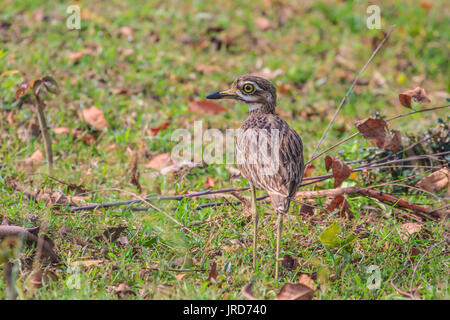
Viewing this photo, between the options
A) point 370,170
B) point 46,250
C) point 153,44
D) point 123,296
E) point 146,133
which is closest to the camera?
point 123,296

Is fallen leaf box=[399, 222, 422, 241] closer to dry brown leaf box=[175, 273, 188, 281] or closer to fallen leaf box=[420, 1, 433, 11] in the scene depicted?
dry brown leaf box=[175, 273, 188, 281]

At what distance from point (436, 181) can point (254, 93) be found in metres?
1.65

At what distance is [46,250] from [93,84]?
3.19 metres

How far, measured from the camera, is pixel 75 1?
319 inches

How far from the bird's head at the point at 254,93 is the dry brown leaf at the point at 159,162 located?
1.35 meters

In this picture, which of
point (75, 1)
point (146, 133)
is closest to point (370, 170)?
point (146, 133)

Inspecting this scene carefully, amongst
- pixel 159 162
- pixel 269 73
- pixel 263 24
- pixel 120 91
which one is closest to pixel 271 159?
pixel 159 162

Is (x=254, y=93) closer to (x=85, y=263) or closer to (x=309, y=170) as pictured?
(x=309, y=170)

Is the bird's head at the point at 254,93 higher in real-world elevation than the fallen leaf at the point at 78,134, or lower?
lower

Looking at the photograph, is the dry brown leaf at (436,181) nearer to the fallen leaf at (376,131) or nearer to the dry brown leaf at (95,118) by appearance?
the fallen leaf at (376,131)

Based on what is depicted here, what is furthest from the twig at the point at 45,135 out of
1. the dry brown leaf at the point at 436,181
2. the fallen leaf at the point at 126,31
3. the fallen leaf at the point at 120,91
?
the dry brown leaf at the point at 436,181

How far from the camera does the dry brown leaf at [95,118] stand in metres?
5.92

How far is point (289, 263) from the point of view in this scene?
3941 millimetres
